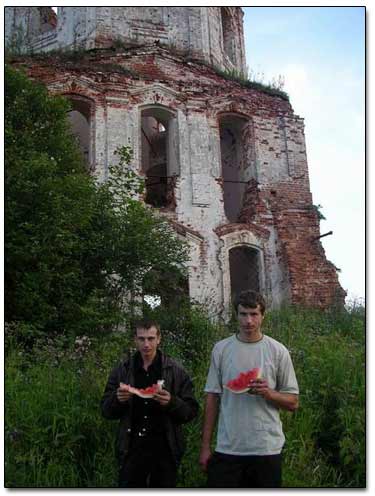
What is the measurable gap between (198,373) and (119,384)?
2439 mm

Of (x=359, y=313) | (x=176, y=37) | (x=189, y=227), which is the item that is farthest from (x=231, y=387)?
(x=176, y=37)

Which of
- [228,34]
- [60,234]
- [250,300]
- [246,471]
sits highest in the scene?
[228,34]

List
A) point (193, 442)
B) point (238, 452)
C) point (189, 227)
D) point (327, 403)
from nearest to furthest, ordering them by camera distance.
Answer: point (238, 452) < point (193, 442) < point (327, 403) < point (189, 227)

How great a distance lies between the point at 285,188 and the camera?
579 inches

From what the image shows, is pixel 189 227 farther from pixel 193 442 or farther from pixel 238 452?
pixel 238 452

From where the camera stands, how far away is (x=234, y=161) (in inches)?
630

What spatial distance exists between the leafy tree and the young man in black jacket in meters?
3.97

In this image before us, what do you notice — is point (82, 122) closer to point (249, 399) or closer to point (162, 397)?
point (162, 397)

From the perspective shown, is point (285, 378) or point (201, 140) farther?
point (201, 140)

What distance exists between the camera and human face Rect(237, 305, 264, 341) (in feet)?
12.0

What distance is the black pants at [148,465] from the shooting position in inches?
142

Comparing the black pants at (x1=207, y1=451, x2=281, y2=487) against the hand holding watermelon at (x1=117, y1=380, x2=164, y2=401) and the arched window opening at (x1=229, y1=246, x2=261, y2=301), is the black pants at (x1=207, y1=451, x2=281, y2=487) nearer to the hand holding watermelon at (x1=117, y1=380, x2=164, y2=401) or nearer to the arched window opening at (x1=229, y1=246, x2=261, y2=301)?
the hand holding watermelon at (x1=117, y1=380, x2=164, y2=401)

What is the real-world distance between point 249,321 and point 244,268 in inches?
444

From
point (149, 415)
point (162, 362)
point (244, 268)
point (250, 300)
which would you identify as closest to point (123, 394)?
point (149, 415)
